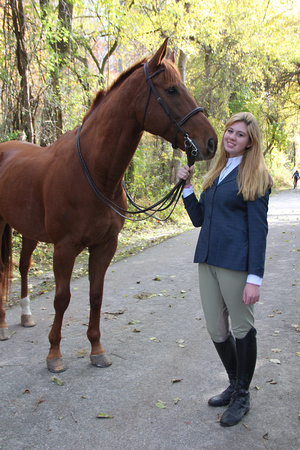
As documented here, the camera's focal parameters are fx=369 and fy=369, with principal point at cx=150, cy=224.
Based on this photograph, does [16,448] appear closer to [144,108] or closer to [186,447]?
[186,447]

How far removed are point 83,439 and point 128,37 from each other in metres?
10.9

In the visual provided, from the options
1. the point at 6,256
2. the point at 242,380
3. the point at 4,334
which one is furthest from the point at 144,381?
the point at 6,256

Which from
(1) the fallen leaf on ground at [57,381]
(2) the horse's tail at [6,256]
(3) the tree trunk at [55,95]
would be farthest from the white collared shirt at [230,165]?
(3) the tree trunk at [55,95]

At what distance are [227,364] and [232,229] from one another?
0.99m

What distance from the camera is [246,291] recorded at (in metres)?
2.26

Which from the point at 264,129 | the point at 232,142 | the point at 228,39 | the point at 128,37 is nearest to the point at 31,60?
the point at 128,37

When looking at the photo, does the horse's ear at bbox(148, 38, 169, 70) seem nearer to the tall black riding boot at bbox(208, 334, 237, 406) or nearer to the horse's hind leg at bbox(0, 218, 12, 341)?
the tall black riding boot at bbox(208, 334, 237, 406)

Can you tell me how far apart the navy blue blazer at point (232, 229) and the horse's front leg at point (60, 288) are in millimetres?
1089

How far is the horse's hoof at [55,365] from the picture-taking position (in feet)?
10.1

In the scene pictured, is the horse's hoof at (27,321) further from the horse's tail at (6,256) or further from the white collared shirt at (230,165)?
the white collared shirt at (230,165)

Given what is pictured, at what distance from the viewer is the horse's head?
8.09 ft

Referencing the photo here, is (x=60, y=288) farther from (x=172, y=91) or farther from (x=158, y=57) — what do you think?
(x=158, y=57)

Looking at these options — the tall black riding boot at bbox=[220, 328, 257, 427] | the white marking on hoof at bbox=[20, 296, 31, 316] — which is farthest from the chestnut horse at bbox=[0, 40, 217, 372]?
the tall black riding boot at bbox=[220, 328, 257, 427]

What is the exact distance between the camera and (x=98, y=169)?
9.78ft
